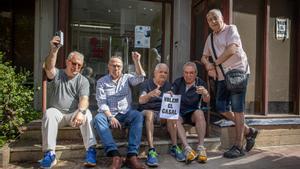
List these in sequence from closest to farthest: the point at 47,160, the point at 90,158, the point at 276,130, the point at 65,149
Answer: the point at 47,160 < the point at 90,158 < the point at 65,149 < the point at 276,130

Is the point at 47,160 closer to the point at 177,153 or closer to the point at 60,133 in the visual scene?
the point at 60,133

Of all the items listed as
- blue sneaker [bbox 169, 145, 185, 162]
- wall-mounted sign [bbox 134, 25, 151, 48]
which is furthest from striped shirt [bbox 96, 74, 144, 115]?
wall-mounted sign [bbox 134, 25, 151, 48]

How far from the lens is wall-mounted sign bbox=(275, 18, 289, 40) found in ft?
16.5

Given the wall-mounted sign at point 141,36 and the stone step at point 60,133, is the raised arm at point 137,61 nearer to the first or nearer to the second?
the stone step at point 60,133

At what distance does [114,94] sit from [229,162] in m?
1.61

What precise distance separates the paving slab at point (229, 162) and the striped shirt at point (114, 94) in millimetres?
636

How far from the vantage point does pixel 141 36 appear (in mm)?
5664

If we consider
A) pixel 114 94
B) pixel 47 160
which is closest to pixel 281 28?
pixel 114 94

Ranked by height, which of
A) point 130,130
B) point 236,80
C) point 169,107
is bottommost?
point 130,130

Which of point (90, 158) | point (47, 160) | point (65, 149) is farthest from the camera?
point (65, 149)

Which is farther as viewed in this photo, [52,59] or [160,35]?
[160,35]

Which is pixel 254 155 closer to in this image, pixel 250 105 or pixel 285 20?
pixel 250 105

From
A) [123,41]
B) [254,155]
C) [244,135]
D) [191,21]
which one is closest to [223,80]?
[244,135]

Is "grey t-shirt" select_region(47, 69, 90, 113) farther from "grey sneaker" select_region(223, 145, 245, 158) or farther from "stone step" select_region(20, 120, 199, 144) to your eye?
"grey sneaker" select_region(223, 145, 245, 158)
